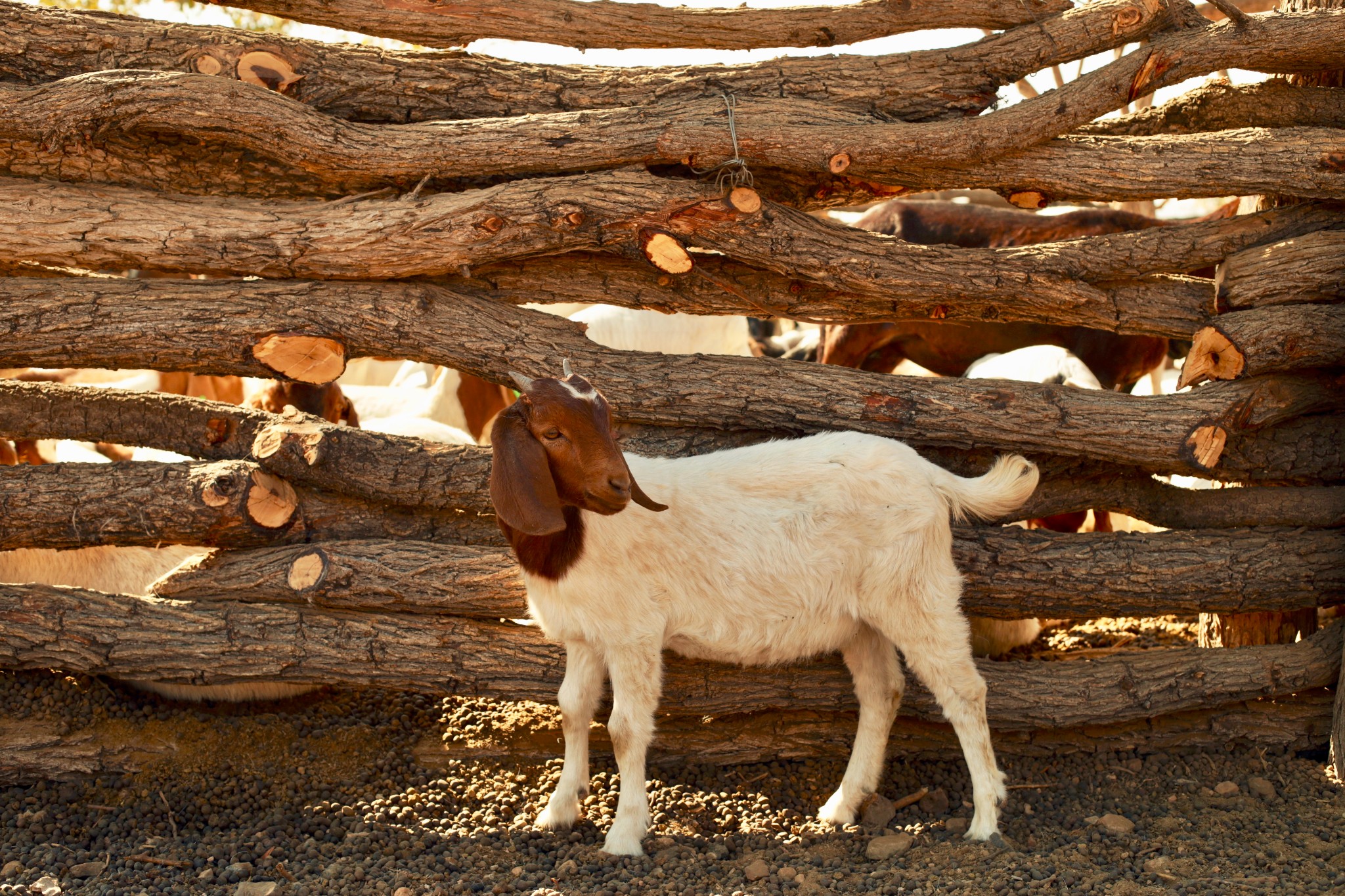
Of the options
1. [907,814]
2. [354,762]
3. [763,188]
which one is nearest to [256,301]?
[354,762]

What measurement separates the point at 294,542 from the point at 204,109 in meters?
2.00

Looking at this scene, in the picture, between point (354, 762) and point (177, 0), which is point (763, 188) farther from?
point (177, 0)

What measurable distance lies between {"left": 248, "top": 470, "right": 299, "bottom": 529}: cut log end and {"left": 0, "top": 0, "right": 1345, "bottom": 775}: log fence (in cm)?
2

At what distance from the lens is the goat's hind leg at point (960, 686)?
4383 mm

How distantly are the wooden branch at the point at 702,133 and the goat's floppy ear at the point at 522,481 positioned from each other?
165 cm

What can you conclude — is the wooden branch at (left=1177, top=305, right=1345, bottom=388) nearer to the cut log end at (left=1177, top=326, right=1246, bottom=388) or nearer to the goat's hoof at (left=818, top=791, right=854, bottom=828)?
the cut log end at (left=1177, top=326, right=1246, bottom=388)

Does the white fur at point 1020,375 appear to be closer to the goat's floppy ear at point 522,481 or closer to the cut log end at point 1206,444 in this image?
the cut log end at point 1206,444

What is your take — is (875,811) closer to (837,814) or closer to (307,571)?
(837,814)

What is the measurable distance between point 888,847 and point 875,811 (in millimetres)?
303

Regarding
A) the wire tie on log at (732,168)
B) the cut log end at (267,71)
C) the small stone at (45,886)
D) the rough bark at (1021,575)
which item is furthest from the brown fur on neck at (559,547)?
the cut log end at (267,71)

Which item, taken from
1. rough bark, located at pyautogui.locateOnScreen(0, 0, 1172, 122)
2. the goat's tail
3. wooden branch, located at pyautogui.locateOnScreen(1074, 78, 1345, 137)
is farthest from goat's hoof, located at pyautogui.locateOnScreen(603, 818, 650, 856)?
wooden branch, located at pyautogui.locateOnScreen(1074, 78, 1345, 137)

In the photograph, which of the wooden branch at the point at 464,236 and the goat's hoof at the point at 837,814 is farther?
the wooden branch at the point at 464,236

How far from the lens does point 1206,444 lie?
16.3 ft

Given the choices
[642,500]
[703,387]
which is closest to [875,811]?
[642,500]
